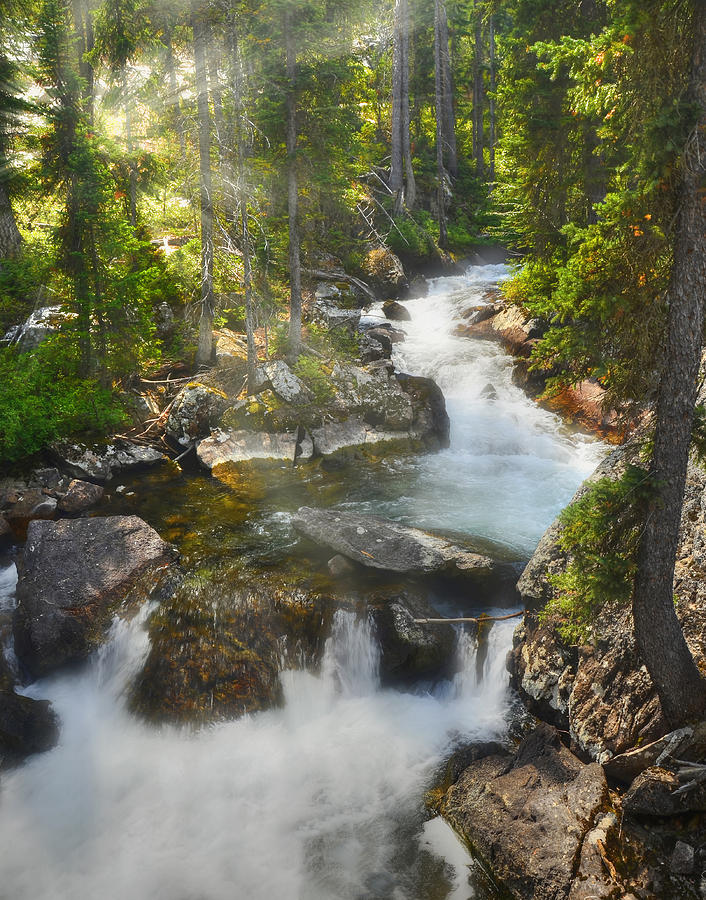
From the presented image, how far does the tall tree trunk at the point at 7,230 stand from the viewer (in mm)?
17844

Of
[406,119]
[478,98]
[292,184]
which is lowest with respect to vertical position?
[292,184]

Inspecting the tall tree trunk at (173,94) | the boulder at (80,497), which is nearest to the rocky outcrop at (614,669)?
the boulder at (80,497)

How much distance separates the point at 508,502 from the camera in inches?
554

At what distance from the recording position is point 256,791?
768 cm

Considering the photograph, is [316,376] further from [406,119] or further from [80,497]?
[406,119]

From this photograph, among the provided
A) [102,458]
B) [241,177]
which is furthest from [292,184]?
[102,458]

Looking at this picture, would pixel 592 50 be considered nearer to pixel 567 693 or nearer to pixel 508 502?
pixel 567 693

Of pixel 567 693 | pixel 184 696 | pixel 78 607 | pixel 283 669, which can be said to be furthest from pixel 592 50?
pixel 78 607

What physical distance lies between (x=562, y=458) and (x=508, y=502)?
288 centimetres

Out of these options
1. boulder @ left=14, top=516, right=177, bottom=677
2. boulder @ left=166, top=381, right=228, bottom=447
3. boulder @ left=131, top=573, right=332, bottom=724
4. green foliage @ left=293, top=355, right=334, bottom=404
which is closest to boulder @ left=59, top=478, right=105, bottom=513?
boulder @ left=14, top=516, right=177, bottom=677

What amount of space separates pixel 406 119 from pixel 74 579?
1222 inches

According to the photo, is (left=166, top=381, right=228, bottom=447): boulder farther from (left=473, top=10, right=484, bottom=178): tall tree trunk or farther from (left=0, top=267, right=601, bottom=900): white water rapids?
(left=473, top=10, right=484, bottom=178): tall tree trunk

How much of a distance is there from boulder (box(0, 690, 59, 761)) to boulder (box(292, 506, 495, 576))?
5.20 m

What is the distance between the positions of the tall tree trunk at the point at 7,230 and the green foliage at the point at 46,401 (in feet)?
15.7
